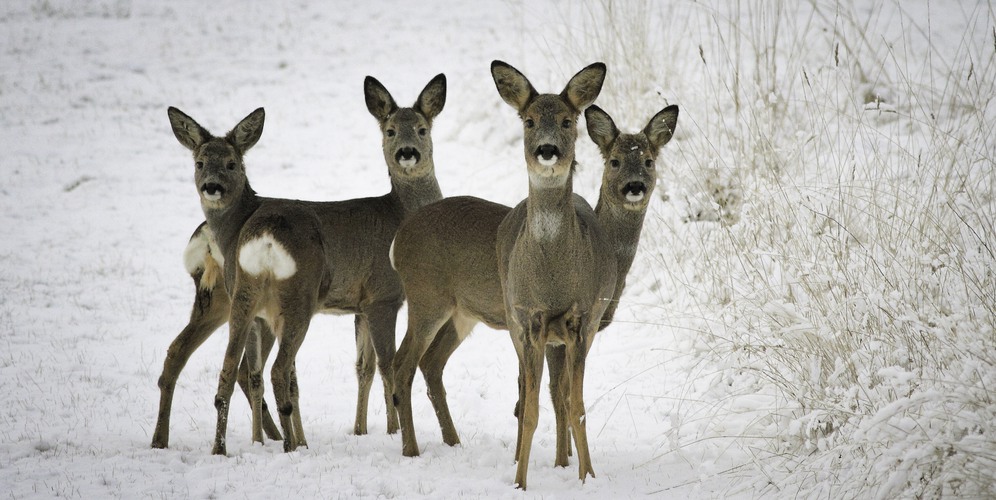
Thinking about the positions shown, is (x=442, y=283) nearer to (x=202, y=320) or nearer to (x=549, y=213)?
(x=549, y=213)

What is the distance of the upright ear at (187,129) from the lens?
7320 mm

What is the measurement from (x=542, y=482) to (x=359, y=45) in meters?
17.0

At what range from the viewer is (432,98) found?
8.10 meters

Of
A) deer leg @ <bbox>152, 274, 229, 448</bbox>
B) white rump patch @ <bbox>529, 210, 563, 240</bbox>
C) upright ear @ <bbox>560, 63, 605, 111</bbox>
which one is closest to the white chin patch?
white rump patch @ <bbox>529, 210, 563, 240</bbox>

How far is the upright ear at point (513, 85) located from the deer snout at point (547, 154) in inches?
23.5

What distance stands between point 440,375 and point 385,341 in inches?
20.3

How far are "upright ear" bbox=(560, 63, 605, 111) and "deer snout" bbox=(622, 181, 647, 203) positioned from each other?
852mm

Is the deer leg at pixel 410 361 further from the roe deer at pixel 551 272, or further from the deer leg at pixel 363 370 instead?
the roe deer at pixel 551 272

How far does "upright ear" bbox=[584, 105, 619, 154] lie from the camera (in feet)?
21.8

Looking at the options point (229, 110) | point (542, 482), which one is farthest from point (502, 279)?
point (229, 110)

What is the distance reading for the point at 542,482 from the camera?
5645 millimetres

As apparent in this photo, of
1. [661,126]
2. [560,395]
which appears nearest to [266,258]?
[560,395]

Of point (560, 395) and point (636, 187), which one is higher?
point (636, 187)

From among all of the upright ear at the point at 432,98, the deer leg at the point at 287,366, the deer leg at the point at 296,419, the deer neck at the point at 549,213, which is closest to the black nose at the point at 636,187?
the deer neck at the point at 549,213
